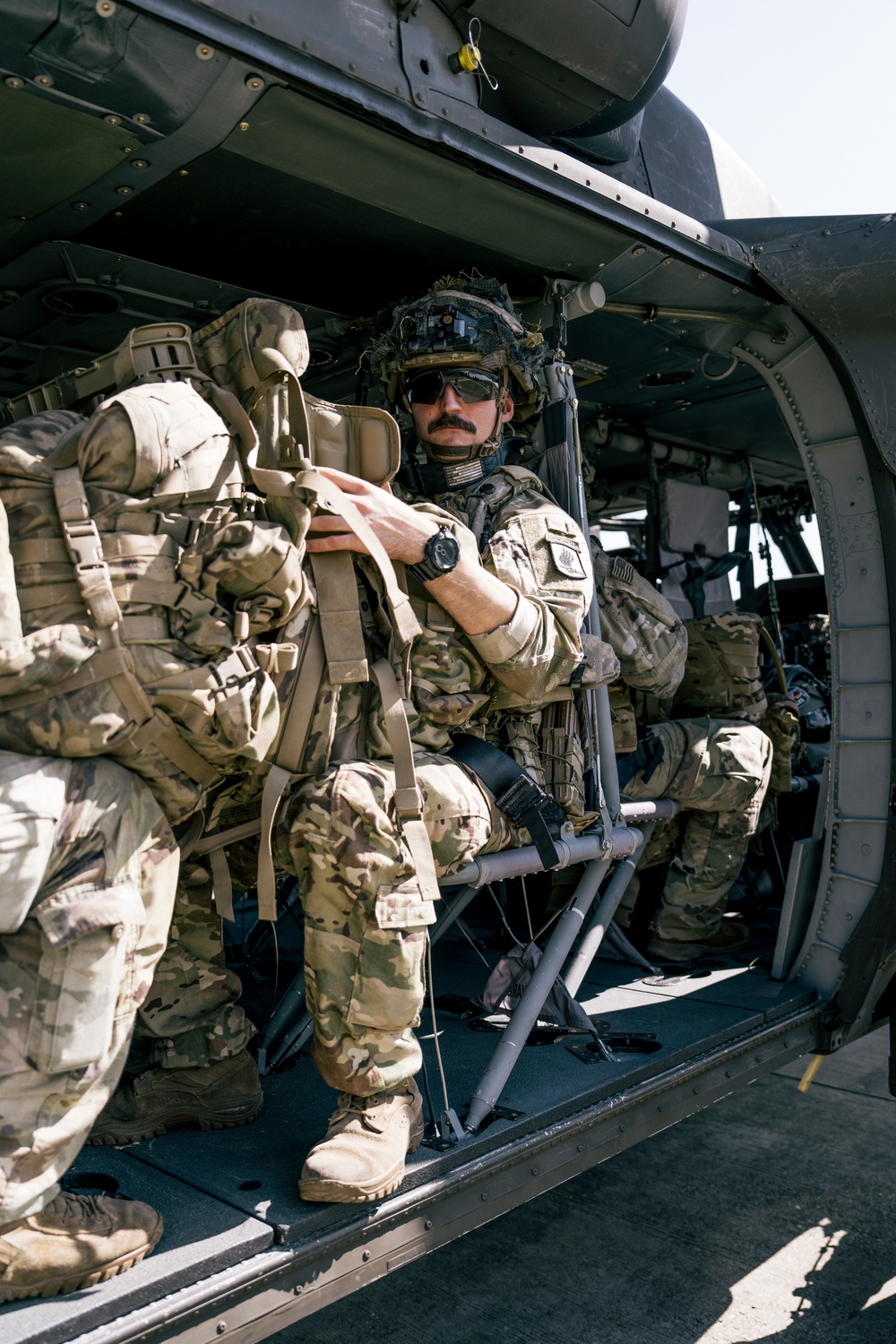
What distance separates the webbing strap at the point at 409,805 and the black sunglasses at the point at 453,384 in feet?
3.79

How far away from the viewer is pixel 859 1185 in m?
3.37

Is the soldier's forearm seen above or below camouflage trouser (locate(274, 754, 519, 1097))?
above

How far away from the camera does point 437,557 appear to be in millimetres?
2207

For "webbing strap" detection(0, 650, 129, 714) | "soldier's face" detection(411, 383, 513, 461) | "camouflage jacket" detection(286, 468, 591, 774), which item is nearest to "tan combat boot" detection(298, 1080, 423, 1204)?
"camouflage jacket" detection(286, 468, 591, 774)

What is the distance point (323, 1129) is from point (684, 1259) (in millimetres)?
1333

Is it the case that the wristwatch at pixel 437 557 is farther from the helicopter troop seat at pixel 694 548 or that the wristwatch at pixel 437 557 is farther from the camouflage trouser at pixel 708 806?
the helicopter troop seat at pixel 694 548

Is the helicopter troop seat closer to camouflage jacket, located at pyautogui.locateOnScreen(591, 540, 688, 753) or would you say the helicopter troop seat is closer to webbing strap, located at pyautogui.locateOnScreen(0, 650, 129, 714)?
camouflage jacket, located at pyautogui.locateOnScreen(591, 540, 688, 753)

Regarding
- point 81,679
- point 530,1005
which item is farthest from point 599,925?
point 81,679

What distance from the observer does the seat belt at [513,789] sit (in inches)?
96.7

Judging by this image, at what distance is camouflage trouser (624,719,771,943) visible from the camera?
3.59 metres

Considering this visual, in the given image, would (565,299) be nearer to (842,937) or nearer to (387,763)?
(387,763)

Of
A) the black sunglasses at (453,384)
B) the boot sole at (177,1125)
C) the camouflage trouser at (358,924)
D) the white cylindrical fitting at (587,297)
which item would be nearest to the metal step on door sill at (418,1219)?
the camouflage trouser at (358,924)

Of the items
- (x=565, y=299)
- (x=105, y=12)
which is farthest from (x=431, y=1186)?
(x=565, y=299)

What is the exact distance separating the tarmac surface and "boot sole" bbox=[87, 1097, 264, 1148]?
2.47 ft
